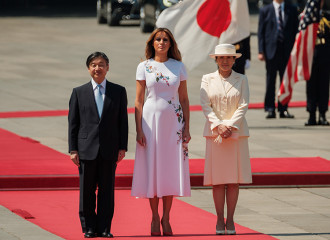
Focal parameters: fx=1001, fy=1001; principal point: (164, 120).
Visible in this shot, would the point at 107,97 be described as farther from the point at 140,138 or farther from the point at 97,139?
the point at 140,138

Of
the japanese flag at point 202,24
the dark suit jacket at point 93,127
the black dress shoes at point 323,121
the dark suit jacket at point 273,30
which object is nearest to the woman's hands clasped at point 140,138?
the dark suit jacket at point 93,127

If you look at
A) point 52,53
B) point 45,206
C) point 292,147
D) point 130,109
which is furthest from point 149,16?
point 45,206

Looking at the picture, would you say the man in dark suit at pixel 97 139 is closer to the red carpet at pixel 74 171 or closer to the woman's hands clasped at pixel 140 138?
the woman's hands clasped at pixel 140 138

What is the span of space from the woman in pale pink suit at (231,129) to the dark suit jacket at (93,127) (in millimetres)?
945

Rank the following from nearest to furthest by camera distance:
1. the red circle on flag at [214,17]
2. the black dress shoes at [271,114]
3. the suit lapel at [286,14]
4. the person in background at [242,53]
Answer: the red circle on flag at [214,17] → the person in background at [242,53] → the suit lapel at [286,14] → the black dress shoes at [271,114]

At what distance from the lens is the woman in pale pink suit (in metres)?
9.61

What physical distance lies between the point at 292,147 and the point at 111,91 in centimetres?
610

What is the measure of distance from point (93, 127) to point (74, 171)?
125 inches

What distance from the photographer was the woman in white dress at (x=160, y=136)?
31.1 ft

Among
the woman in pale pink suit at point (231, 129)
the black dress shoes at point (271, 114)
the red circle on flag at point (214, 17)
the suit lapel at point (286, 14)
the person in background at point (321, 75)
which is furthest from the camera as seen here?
the black dress shoes at point (271, 114)

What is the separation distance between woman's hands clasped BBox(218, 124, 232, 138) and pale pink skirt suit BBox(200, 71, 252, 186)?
3.5 inches

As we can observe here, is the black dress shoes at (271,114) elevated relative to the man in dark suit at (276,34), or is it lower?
lower

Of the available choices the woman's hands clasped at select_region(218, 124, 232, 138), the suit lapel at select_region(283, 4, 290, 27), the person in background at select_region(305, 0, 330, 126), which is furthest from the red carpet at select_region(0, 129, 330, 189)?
the suit lapel at select_region(283, 4, 290, 27)

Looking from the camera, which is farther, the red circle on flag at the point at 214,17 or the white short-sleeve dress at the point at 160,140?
the red circle on flag at the point at 214,17
